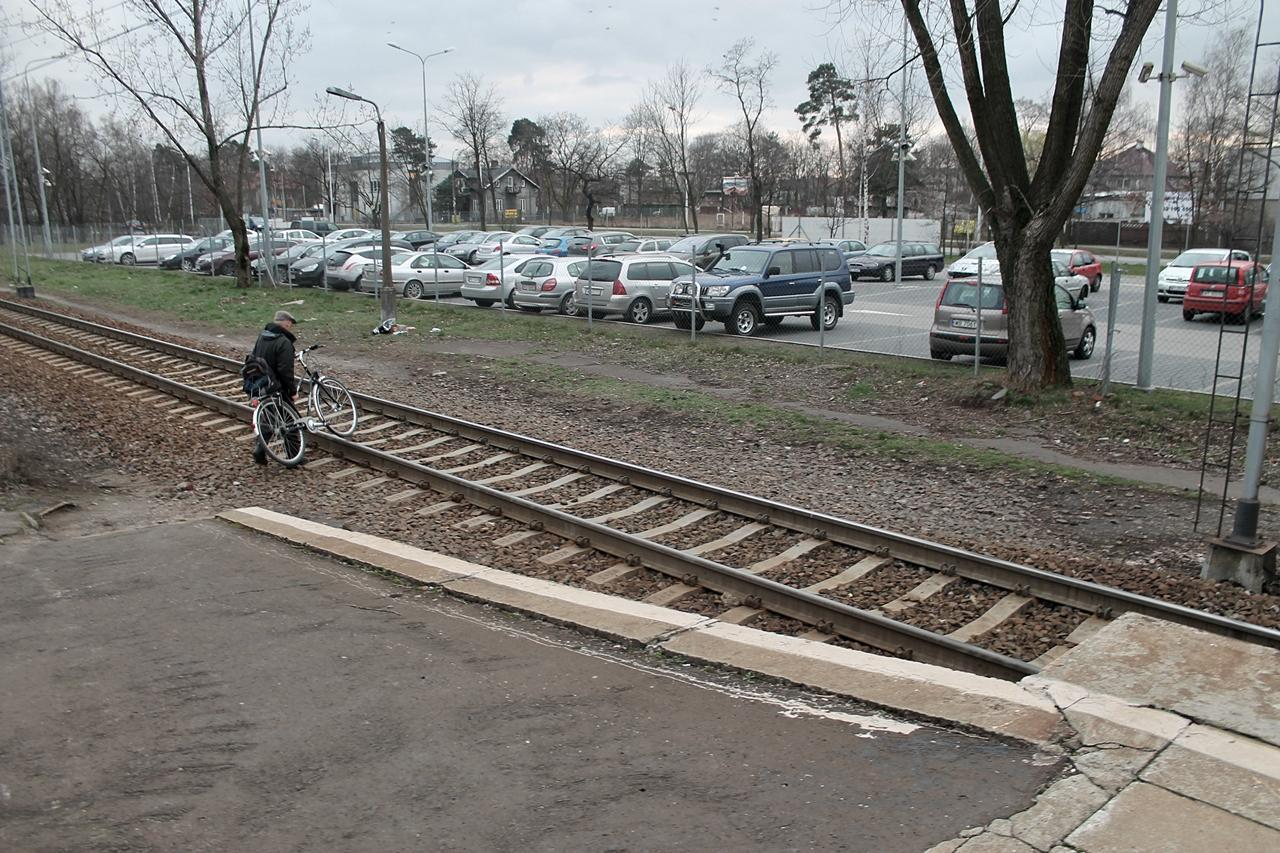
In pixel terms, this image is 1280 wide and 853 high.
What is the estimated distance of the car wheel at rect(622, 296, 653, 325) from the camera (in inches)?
938

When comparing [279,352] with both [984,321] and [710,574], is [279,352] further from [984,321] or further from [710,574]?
[984,321]

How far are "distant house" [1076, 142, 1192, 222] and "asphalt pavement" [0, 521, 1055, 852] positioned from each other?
140 ft

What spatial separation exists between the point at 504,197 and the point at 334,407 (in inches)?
3890

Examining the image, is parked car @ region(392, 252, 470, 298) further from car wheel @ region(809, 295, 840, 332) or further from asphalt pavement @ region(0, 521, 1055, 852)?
asphalt pavement @ region(0, 521, 1055, 852)

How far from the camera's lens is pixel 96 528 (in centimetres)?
854

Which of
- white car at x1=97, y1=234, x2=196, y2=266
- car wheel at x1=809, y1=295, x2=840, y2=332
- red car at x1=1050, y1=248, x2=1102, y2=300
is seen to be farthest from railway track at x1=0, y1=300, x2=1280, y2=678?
white car at x1=97, y1=234, x2=196, y2=266

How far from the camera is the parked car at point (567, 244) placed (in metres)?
41.2

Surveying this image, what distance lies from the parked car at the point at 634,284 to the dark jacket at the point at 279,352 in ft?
43.1

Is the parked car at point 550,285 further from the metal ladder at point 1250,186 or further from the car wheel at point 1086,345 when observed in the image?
the metal ladder at point 1250,186

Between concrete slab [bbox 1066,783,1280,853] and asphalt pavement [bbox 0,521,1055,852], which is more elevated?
concrete slab [bbox 1066,783,1280,853]

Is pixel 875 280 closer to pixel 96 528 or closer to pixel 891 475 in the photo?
pixel 891 475

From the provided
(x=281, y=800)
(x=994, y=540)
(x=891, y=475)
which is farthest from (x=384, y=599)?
(x=891, y=475)

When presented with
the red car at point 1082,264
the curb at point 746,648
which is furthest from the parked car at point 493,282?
the curb at point 746,648

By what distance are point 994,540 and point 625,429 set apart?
5621mm
